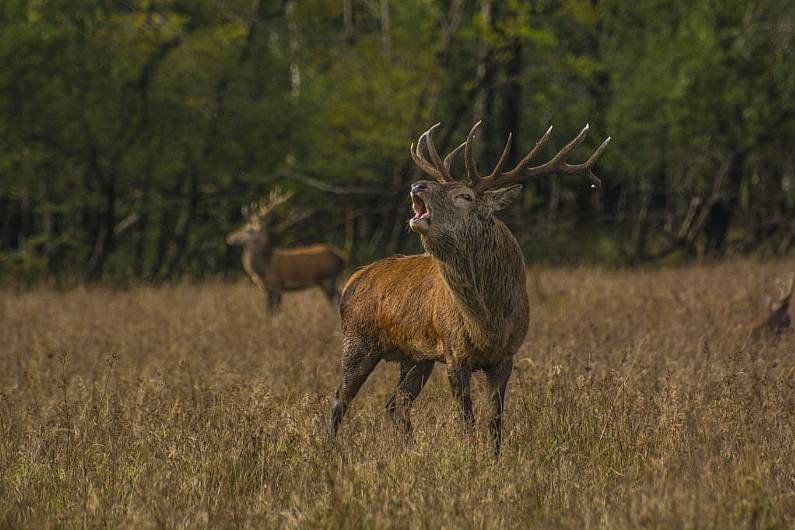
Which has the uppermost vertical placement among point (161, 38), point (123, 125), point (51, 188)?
point (161, 38)

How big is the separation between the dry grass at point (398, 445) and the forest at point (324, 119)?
8.74m

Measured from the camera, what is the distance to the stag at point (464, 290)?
525cm

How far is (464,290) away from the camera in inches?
211

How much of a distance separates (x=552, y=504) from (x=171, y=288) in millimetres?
12292

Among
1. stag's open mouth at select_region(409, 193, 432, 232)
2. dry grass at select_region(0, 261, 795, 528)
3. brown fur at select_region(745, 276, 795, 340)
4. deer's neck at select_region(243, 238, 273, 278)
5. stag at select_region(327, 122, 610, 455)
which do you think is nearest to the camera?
dry grass at select_region(0, 261, 795, 528)

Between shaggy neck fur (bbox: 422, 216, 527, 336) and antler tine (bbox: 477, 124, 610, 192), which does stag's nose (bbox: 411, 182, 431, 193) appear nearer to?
shaggy neck fur (bbox: 422, 216, 527, 336)

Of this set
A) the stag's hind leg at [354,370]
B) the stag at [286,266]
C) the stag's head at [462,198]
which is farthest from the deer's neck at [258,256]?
the stag's head at [462,198]

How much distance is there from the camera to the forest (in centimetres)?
1666

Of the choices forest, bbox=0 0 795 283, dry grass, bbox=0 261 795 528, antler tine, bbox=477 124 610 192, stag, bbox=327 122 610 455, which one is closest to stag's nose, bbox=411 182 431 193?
stag, bbox=327 122 610 455

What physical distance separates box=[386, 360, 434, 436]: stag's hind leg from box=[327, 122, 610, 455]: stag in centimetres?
1

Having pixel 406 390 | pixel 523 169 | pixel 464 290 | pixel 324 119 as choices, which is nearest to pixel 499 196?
pixel 523 169

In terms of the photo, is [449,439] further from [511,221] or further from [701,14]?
[701,14]

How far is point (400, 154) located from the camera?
19.0 m

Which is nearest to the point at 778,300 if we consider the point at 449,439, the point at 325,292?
the point at 449,439
